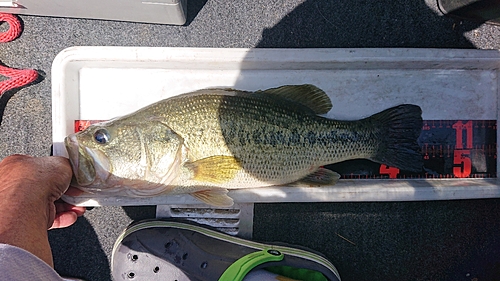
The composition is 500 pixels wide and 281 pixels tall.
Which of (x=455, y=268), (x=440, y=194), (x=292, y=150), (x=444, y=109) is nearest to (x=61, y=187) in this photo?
(x=292, y=150)

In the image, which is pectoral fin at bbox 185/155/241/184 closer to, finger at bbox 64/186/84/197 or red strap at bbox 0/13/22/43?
finger at bbox 64/186/84/197

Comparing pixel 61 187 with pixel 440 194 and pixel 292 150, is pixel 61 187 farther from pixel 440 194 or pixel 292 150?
pixel 440 194

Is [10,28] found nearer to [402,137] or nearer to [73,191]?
[73,191]

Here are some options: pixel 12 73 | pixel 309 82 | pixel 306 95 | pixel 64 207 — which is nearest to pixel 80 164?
pixel 64 207

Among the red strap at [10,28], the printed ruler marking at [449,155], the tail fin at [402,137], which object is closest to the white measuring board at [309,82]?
the printed ruler marking at [449,155]

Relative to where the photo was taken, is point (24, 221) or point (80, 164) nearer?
point (24, 221)

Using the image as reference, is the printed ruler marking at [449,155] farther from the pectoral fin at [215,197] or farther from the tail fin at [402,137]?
the pectoral fin at [215,197]

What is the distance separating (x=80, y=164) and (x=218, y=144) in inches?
21.9

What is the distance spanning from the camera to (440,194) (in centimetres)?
173

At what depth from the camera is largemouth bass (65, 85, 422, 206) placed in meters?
1.42

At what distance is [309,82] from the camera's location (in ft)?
6.14

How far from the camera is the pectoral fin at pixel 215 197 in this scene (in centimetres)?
151

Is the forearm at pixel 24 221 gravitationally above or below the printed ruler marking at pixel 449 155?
below

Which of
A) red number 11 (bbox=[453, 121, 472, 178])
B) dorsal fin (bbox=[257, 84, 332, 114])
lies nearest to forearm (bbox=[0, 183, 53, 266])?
dorsal fin (bbox=[257, 84, 332, 114])
